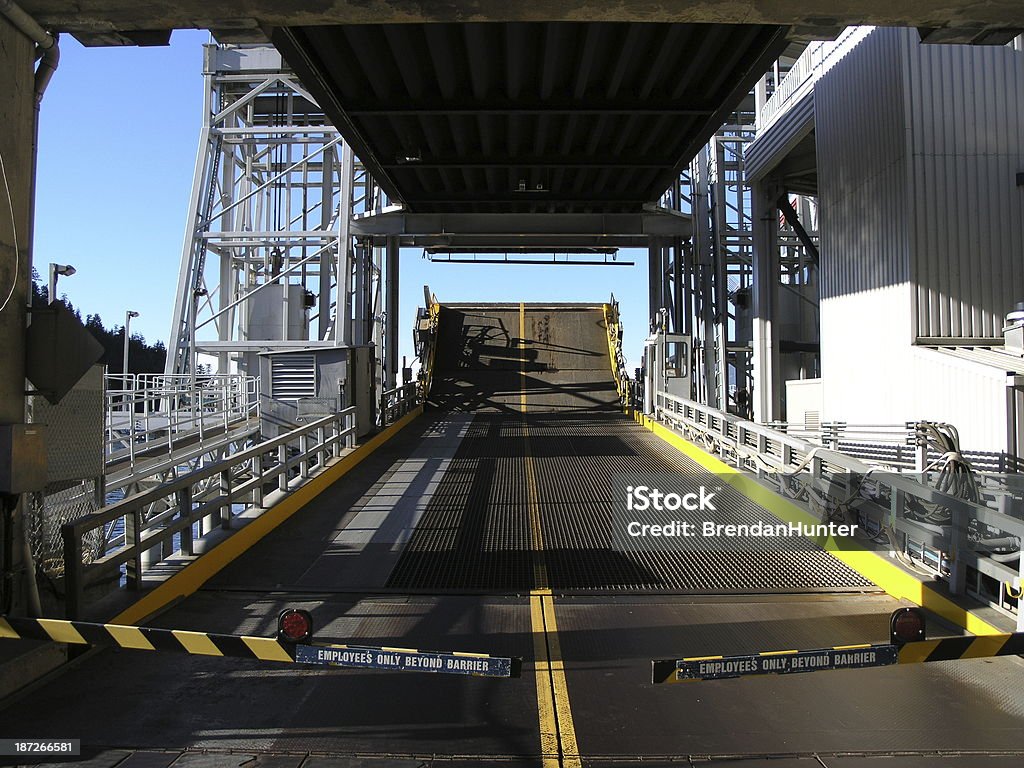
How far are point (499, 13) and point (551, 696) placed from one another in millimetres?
5172

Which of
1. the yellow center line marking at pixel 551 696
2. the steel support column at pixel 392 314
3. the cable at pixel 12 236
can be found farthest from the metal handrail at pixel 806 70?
the cable at pixel 12 236

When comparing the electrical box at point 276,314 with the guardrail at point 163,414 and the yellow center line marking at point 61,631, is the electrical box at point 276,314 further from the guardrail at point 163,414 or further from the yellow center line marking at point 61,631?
the yellow center line marking at point 61,631

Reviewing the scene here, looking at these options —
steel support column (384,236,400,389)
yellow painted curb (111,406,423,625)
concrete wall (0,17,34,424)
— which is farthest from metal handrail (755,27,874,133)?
concrete wall (0,17,34,424)

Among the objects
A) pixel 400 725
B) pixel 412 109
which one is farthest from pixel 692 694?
pixel 412 109

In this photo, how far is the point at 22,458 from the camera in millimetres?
5082

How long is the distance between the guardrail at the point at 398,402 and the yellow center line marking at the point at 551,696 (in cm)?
1181

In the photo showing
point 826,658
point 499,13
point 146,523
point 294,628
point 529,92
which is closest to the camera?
point 826,658

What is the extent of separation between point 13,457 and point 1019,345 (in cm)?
1413

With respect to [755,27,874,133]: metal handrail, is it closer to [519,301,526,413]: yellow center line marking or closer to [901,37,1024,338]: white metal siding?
[901,37,1024,338]: white metal siding

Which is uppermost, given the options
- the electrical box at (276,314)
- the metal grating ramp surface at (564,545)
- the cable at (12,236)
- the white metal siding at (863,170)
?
the white metal siding at (863,170)

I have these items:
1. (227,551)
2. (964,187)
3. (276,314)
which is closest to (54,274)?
(227,551)

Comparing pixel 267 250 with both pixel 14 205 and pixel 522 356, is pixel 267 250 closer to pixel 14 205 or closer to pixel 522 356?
pixel 522 356

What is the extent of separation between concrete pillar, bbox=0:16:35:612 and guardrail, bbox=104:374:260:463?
580 cm

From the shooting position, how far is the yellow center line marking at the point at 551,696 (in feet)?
13.1
